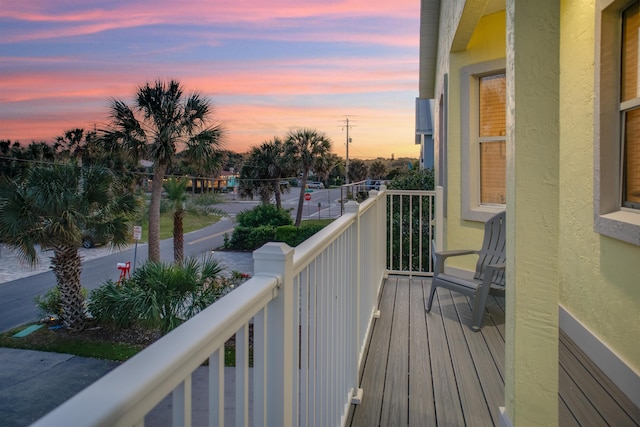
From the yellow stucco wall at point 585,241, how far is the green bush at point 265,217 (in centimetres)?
2501

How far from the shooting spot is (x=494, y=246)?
13.9 ft

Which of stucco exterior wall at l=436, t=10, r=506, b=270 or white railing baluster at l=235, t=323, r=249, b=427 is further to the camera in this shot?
stucco exterior wall at l=436, t=10, r=506, b=270

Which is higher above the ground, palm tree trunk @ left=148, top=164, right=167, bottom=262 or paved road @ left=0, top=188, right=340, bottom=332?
palm tree trunk @ left=148, top=164, right=167, bottom=262

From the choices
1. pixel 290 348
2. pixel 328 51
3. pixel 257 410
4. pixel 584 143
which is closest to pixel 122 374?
pixel 257 410

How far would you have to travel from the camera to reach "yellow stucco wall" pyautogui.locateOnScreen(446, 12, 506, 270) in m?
4.81

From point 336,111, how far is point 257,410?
42558 mm

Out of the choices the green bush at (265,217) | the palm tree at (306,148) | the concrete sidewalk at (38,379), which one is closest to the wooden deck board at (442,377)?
the concrete sidewalk at (38,379)

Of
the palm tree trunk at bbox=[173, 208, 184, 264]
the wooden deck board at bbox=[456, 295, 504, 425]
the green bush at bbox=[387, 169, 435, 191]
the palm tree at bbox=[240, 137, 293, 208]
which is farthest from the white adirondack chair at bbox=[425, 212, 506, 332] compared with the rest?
the palm tree at bbox=[240, 137, 293, 208]

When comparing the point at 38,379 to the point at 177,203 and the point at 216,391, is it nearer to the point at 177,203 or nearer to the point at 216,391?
the point at 177,203

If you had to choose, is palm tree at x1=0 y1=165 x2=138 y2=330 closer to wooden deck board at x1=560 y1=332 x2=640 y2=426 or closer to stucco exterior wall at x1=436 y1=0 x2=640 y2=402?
stucco exterior wall at x1=436 y1=0 x2=640 y2=402

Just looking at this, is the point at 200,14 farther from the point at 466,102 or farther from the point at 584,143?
the point at 584,143

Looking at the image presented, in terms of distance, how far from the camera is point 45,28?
36.2m

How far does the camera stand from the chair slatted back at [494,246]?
4141 millimetres

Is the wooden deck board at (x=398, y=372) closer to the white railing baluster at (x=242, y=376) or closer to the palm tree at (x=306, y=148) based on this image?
the white railing baluster at (x=242, y=376)
